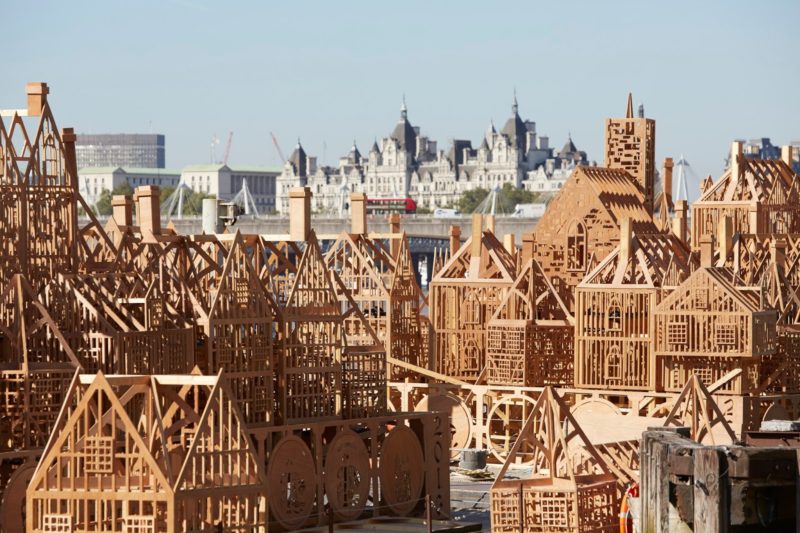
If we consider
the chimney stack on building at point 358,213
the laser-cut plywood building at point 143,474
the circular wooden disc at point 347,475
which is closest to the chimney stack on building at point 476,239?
the chimney stack on building at point 358,213

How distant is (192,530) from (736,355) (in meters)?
16.9

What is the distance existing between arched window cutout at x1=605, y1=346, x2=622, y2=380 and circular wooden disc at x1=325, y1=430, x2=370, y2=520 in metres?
10.4

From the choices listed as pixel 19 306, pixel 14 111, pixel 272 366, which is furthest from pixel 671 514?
pixel 14 111

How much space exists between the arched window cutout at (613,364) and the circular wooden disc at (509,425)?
1.68 meters

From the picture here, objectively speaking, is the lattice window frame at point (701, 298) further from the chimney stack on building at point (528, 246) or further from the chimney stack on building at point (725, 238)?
the chimney stack on building at point (528, 246)

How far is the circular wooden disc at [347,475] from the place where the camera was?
32219mm

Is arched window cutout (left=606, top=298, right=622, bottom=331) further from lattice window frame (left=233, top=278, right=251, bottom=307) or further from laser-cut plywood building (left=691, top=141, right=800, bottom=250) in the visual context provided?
lattice window frame (left=233, top=278, right=251, bottom=307)

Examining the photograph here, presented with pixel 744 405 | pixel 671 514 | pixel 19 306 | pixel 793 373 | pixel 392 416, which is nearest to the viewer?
pixel 671 514

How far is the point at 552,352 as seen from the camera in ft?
142

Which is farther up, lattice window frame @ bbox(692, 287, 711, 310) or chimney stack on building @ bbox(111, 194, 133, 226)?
chimney stack on building @ bbox(111, 194, 133, 226)

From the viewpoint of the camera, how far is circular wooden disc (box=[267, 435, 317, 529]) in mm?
31172

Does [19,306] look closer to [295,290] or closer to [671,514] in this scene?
[295,290]

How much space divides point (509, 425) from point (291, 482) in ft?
39.6

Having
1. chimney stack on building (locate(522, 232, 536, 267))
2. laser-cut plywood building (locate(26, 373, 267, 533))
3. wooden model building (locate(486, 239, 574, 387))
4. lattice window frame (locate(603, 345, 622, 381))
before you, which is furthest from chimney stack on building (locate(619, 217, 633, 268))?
laser-cut plywood building (locate(26, 373, 267, 533))
